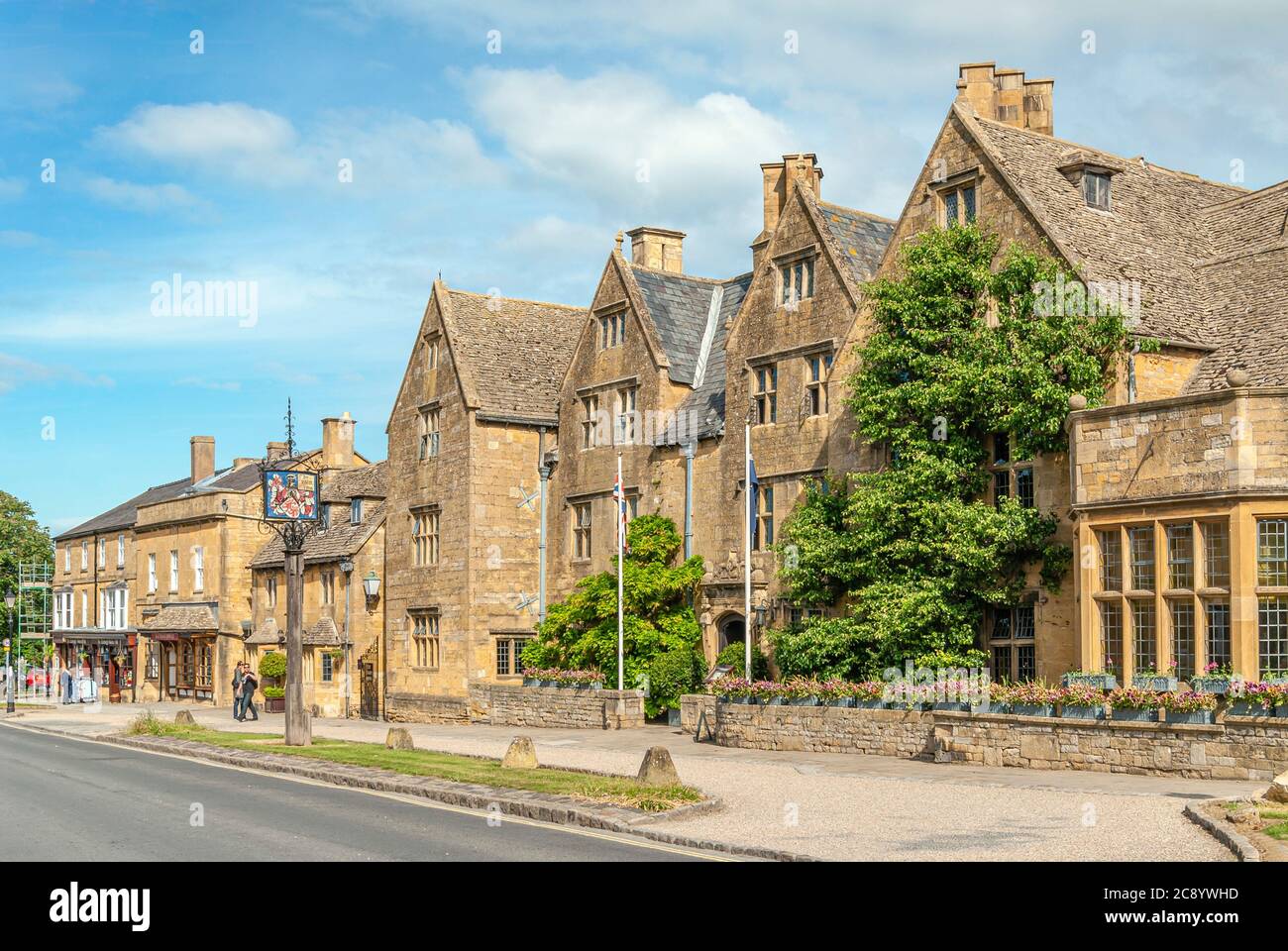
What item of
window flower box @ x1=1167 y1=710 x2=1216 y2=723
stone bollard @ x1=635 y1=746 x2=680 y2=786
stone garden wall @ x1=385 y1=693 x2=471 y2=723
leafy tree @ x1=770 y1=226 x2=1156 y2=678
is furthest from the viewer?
stone garden wall @ x1=385 y1=693 x2=471 y2=723

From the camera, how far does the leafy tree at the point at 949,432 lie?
85.4ft

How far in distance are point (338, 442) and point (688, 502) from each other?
2538 cm

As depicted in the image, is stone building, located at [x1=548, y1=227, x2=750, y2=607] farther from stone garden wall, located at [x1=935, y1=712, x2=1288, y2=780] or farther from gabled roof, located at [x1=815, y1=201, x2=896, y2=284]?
stone garden wall, located at [x1=935, y1=712, x2=1288, y2=780]

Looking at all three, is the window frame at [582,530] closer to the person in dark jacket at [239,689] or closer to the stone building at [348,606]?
the stone building at [348,606]

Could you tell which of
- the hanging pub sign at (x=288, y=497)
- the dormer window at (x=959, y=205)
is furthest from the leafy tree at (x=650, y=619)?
the dormer window at (x=959, y=205)

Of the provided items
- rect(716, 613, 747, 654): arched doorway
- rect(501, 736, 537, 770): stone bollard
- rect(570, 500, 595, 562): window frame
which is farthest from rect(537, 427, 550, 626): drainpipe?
rect(501, 736, 537, 770): stone bollard

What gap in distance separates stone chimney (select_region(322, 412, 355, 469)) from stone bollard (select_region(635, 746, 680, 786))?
40.3 m

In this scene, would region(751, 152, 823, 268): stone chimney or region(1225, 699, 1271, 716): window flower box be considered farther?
region(751, 152, 823, 268): stone chimney

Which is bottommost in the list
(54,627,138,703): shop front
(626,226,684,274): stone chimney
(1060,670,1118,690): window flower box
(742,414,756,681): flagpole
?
(54,627,138,703): shop front

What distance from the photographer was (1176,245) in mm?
29641

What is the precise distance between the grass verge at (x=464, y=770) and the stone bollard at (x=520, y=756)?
0.95 ft

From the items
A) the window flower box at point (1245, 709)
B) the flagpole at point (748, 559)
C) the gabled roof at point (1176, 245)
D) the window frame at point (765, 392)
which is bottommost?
the window flower box at point (1245, 709)

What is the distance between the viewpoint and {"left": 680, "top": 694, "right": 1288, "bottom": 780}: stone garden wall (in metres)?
20.0
